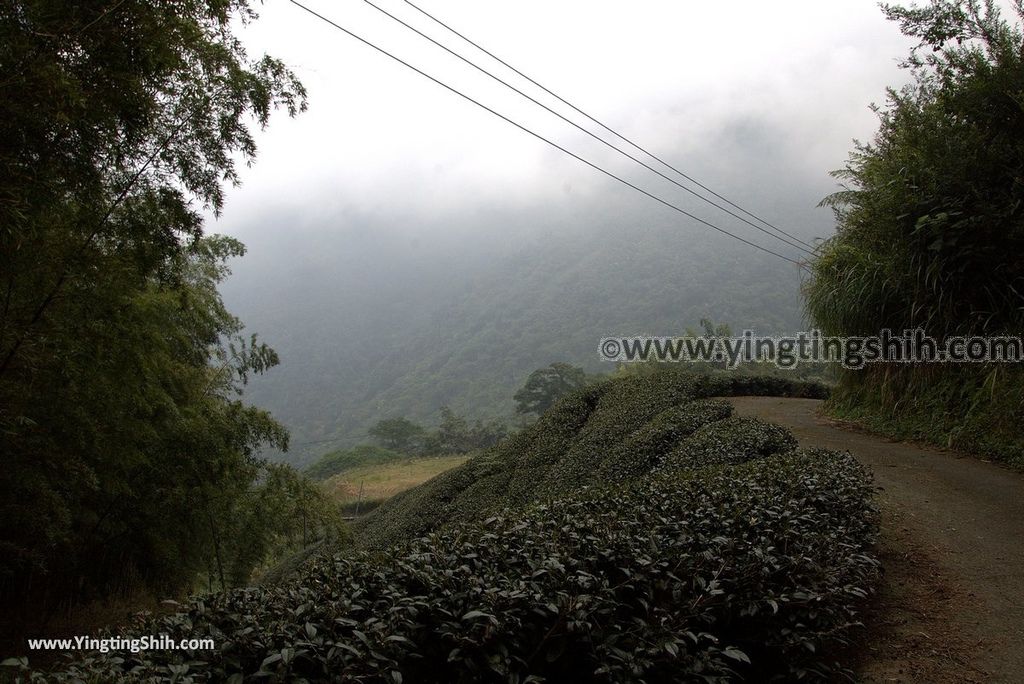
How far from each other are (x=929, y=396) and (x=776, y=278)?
278 ft

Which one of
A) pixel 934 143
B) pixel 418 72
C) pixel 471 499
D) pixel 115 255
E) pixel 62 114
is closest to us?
pixel 62 114

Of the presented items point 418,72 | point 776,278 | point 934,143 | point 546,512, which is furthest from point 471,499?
point 776,278

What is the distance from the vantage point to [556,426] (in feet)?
35.5

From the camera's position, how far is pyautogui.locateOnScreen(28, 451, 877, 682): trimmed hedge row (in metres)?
1.68

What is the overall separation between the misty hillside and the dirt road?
5528 centimetres

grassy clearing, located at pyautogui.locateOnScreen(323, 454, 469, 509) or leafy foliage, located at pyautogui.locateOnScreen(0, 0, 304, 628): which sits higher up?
leafy foliage, located at pyautogui.locateOnScreen(0, 0, 304, 628)

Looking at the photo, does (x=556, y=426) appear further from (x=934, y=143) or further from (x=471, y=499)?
(x=934, y=143)

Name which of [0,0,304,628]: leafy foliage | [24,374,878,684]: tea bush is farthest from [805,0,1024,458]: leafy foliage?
[0,0,304,628]: leafy foliage

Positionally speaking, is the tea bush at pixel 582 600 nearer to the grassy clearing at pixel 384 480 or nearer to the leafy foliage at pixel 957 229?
the leafy foliage at pixel 957 229

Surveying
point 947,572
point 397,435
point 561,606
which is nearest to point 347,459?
point 397,435

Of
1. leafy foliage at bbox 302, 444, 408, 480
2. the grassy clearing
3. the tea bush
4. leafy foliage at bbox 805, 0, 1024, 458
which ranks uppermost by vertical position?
leafy foliage at bbox 805, 0, 1024, 458

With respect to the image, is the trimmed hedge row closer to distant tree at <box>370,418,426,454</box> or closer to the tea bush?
the tea bush

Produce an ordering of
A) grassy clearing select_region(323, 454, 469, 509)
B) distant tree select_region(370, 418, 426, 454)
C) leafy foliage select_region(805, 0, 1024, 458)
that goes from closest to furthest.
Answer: leafy foliage select_region(805, 0, 1024, 458) < grassy clearing select_region(323, 454, 469, 509) < distant tree select_region(370, 418, 426, 454)

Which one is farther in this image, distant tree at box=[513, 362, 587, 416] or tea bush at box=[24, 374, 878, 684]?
distant tree at box=[513, 362, 587, 416]
